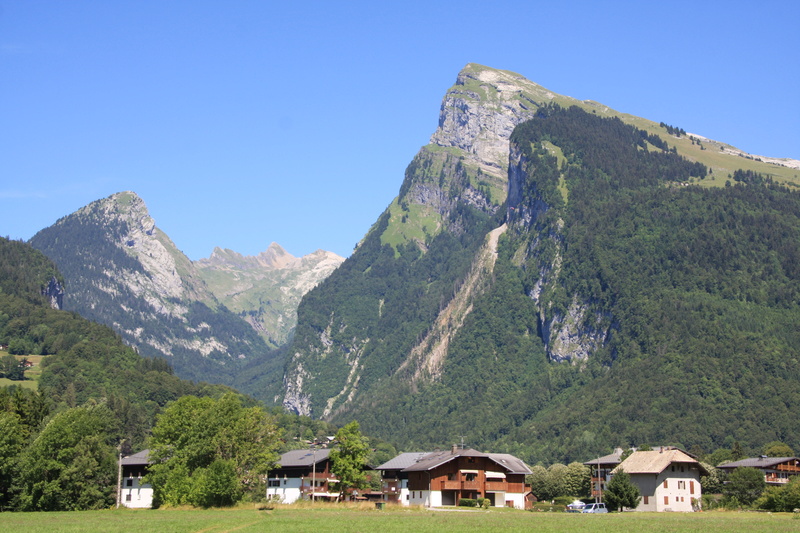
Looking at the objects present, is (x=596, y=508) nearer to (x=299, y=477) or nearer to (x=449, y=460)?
(x=449, y=460)

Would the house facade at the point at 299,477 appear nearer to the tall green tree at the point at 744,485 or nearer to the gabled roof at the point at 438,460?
the gabled roof at the point at 438,460

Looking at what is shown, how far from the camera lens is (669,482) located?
137750 mm

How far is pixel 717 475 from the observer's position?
175 meters

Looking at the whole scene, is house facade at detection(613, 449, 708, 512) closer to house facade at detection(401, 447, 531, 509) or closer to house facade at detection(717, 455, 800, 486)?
house facade at detection(401, 447, 531, 509)

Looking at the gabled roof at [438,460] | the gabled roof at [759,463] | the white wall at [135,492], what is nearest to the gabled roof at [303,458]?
the gabled roof at [438,460]

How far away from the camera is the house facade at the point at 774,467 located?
181 m

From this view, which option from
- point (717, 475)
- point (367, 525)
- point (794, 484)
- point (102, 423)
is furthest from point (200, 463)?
point (717, 475)

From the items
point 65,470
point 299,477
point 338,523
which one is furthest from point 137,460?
point 338,523

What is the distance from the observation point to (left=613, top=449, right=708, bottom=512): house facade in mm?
136500

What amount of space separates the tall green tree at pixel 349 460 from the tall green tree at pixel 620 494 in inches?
Result: 1234

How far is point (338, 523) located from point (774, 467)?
12414 centimetres

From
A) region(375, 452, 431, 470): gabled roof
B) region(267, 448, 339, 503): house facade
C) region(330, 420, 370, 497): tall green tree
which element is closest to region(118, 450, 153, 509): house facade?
region(267, 448, 339, 503): house facade

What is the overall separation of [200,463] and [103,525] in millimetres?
38197

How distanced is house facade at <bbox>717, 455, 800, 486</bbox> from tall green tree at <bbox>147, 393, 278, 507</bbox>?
300ft
